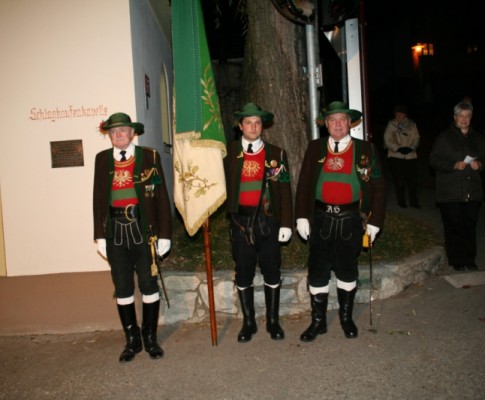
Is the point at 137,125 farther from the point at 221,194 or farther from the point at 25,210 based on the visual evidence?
the point at 25,210

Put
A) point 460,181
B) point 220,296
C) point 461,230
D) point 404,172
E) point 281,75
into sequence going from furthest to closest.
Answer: point 404,172 → point 281,75 → point 461,230 → point 460,181 → point 220,296

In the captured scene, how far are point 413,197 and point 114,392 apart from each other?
7.62 meters

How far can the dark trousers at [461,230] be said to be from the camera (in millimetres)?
5809

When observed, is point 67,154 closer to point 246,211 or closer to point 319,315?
point 246,211

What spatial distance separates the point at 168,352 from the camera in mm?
4312

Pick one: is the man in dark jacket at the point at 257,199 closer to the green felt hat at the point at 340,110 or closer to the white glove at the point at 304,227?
the white glove at the point at 304,227

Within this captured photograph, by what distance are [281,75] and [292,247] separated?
7.34 ft

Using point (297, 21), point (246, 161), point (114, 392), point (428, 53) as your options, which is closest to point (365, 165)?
point (246, 161)

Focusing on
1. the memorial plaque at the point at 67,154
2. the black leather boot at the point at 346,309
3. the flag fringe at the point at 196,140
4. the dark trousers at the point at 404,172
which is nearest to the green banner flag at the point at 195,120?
the flag fringe at the point at 196,140

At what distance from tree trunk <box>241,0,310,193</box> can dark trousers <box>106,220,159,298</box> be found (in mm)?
2597

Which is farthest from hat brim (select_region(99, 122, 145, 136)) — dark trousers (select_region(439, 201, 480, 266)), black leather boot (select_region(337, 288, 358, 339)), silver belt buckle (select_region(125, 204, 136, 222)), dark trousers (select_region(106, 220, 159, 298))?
dark trousers (select_region(439, 201, 480, 266))

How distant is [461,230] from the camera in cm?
588

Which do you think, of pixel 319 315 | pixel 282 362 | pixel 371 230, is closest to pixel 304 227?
pixel 371 230

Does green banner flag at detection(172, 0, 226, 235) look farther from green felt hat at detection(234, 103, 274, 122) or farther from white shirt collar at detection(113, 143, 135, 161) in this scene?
white shirt collar at detection(113, 143, 135, 161)
